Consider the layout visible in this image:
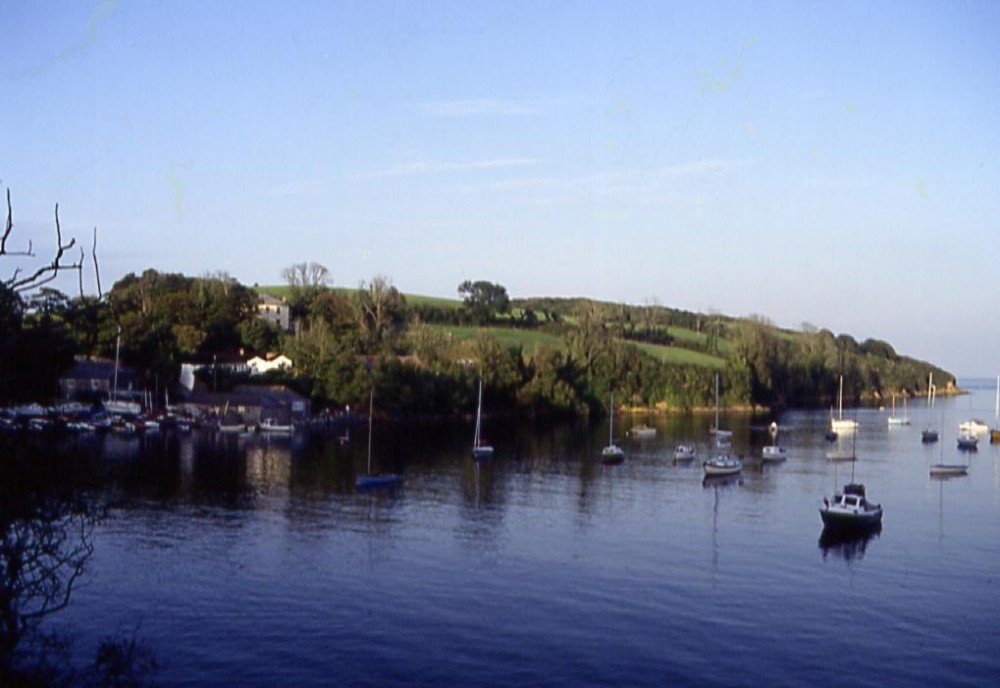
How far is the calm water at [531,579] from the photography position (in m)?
25.0

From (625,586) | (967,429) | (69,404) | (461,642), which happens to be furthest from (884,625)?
(967,429)

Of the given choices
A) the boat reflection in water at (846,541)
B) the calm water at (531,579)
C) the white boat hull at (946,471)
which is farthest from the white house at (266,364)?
the boat reflection in water at (846,541)

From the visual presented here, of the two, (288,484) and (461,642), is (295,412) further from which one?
(461,642)

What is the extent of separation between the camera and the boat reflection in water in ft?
129

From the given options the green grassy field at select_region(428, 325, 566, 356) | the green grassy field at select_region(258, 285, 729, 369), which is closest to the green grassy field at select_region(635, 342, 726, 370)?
the green grassy field at select_region(258, 285, 729, 369)

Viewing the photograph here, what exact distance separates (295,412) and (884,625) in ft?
217

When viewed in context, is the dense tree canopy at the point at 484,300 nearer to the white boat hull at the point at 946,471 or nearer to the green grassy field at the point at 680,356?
the green grassy field at the point at 680,356

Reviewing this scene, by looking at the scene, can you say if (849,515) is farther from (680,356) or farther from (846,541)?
(680,356)

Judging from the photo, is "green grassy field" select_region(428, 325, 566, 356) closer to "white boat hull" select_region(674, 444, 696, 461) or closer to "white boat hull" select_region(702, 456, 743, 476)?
"white boat hull" select_region(674, 444, 696, 461)

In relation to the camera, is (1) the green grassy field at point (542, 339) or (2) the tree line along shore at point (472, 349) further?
(1) the green grassy field at point (542, 339)

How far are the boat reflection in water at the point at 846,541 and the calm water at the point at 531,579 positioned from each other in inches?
8.7

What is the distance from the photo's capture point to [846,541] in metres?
41.7

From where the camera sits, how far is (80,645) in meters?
24.6

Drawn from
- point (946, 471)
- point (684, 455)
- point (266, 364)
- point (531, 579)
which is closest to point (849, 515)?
point (531, 579)
